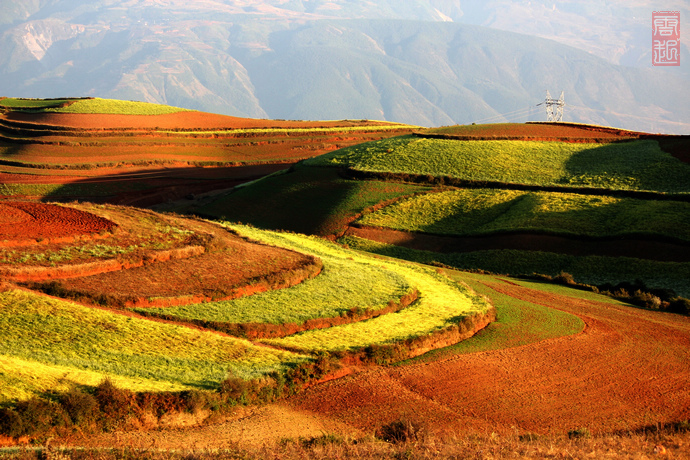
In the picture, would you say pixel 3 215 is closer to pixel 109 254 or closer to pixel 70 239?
pixel 70 239

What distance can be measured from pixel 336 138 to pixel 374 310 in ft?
260

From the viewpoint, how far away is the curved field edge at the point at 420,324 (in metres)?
22.2

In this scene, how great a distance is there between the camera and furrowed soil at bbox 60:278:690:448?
54.0ft

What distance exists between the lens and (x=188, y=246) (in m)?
29.7

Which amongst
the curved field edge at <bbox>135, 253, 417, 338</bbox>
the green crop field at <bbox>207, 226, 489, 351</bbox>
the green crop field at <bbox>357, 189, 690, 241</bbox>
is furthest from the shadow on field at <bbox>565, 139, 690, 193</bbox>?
the curved field edge at <bbox>135, 253, 417, 338</bbox>

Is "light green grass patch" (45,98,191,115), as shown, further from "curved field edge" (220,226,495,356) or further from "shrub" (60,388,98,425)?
"shrub" (60,388,98,425)

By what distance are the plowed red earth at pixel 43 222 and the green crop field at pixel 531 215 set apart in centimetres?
2562

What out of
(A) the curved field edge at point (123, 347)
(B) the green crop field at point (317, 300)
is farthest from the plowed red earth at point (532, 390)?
(B) the green crop field at point (317, 300)

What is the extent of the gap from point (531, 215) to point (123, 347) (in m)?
36.8

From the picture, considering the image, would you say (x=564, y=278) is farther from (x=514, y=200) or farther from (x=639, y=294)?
(x=514, y=200)

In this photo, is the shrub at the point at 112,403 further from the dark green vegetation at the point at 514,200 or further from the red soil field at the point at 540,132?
the red soil field at the point at 540,132

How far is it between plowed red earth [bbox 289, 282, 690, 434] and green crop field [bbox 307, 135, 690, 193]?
3227 centimetres

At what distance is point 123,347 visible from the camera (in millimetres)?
18844

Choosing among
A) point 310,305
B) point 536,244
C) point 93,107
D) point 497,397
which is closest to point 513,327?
point 497,397
